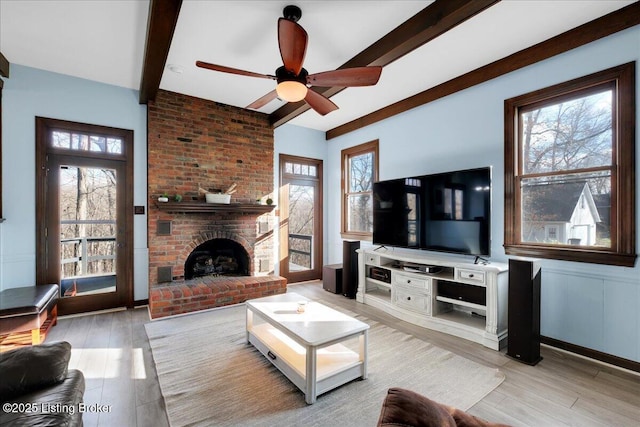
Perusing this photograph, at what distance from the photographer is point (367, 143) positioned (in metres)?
4.95

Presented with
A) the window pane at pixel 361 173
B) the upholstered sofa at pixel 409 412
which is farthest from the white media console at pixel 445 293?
the upholstered sofa at pixel 409 412

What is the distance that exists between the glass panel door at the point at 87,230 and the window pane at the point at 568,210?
511 cm

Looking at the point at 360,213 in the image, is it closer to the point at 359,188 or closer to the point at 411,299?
the point at 359,188

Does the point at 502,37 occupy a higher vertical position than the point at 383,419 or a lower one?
higher

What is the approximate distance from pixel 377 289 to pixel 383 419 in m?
3.69

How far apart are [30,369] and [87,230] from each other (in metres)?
2.92

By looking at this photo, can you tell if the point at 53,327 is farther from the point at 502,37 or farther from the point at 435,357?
the point at 502,37

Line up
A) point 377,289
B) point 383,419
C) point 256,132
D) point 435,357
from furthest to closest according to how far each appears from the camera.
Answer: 1. point 256,132
2. point 377,289
3. point 435,357
4. point 383,419

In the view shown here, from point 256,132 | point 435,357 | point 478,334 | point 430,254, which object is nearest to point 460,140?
point 430,254

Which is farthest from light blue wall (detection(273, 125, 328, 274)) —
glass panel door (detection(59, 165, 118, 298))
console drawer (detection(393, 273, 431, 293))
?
glass panel door (detection(59, 165, 118, 298))

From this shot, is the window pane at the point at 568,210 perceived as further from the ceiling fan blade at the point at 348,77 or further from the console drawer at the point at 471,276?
the ceiling fan blade at the point at 348,77

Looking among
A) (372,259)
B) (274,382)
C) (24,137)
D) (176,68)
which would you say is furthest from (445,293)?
(24,137)

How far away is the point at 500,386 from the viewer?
7.22ft

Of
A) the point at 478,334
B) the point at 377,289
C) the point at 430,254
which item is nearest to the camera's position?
the point at 478,334
